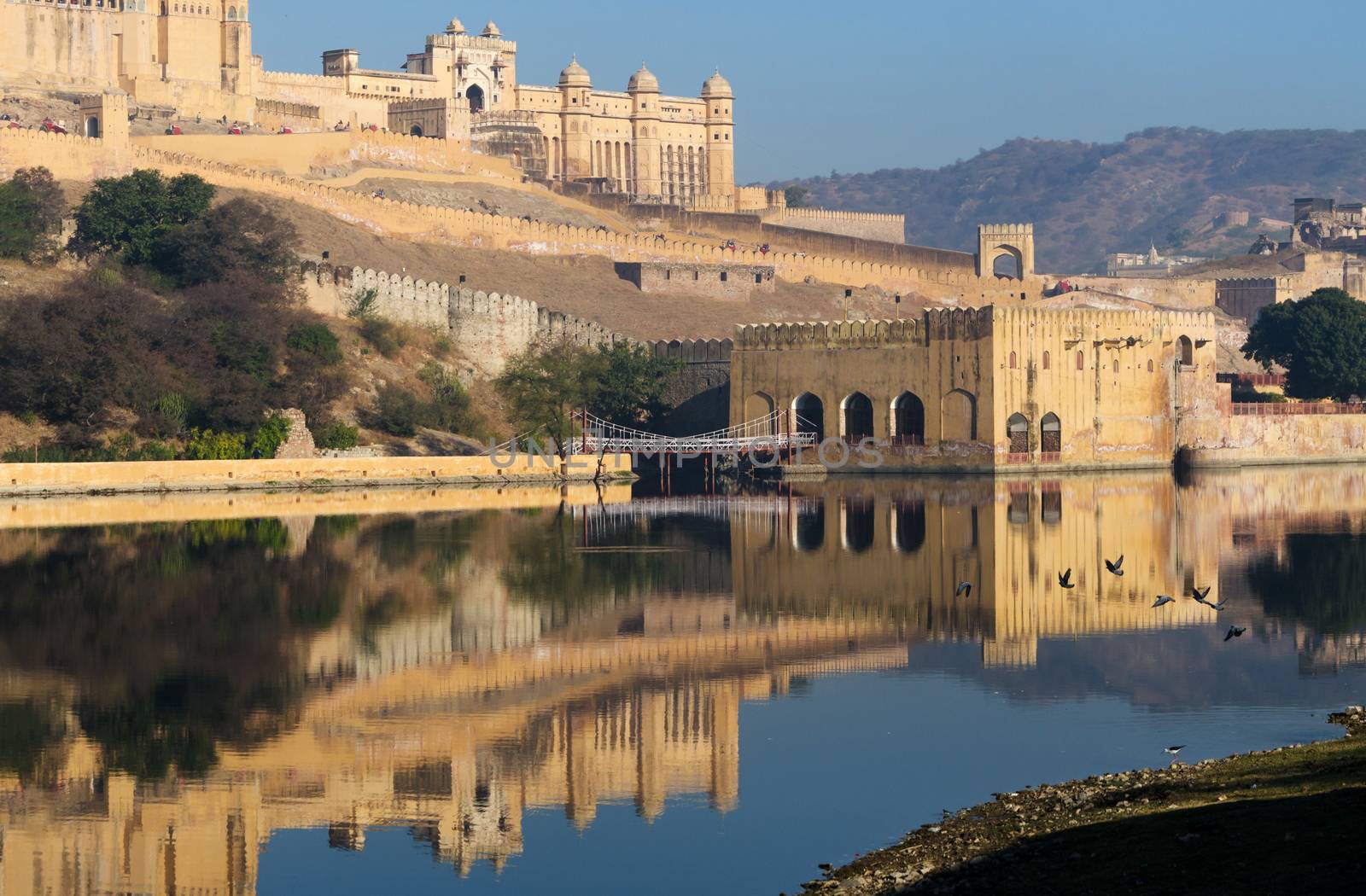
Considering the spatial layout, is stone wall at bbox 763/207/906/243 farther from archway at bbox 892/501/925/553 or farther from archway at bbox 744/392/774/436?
archway at bbox 892/501/925/553

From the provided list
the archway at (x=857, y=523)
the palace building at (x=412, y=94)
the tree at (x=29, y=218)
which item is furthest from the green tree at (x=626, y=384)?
the palace building at (x=412, y=94)

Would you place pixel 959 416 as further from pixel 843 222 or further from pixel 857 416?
pixel 843 222

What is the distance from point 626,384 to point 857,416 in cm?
583

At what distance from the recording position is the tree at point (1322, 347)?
2208 inches

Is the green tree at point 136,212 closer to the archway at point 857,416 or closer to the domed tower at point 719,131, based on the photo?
the archway at point 857,416

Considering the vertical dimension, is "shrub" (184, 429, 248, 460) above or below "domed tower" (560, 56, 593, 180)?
below

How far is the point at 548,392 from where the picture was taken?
150 feet

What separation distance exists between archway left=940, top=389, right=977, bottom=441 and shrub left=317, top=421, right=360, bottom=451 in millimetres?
12070

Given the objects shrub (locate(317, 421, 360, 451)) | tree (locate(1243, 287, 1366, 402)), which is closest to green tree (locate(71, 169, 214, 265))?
shrub (locate(317, 421, 360, 451))

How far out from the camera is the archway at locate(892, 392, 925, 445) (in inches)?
1745

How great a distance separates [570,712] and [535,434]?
2981 cm

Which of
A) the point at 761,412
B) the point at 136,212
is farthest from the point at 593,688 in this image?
the point at 136,212

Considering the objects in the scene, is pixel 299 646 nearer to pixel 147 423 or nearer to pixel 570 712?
pixel 570 712

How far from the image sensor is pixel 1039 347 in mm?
43781
